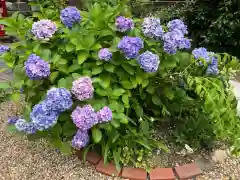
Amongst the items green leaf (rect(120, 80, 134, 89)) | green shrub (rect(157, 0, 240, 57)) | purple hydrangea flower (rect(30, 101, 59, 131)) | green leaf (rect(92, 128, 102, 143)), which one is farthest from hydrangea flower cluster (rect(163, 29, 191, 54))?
green shrub (rect(157, 0, 240, 57))

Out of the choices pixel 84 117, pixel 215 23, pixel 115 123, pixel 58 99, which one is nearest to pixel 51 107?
pixel 58 99

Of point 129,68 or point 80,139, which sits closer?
point 80,139

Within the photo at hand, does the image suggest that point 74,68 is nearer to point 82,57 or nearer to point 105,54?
point 82,57

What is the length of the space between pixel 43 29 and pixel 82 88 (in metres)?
0.43

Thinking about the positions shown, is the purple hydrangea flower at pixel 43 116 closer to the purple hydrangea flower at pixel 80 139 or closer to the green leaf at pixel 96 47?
the purple hydrangea flower at pixel 80 139

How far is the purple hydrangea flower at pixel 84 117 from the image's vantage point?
5.36 feet

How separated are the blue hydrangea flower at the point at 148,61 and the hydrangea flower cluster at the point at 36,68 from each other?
0.48 m

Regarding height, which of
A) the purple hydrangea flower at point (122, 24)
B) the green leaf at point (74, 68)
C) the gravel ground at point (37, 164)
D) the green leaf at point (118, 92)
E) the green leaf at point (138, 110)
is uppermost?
the purple hydrangea flower at point (122, 24)

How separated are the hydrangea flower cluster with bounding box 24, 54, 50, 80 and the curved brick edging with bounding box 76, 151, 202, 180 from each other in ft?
2.18

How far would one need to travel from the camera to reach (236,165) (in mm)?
2121

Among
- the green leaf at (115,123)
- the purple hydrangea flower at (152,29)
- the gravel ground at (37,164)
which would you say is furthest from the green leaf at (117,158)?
the purple hydrangea flower at (152,29)

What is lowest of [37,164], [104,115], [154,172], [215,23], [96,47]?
[37,164]

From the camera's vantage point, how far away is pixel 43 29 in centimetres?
181

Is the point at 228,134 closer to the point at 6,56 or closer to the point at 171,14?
the point at 6,56
